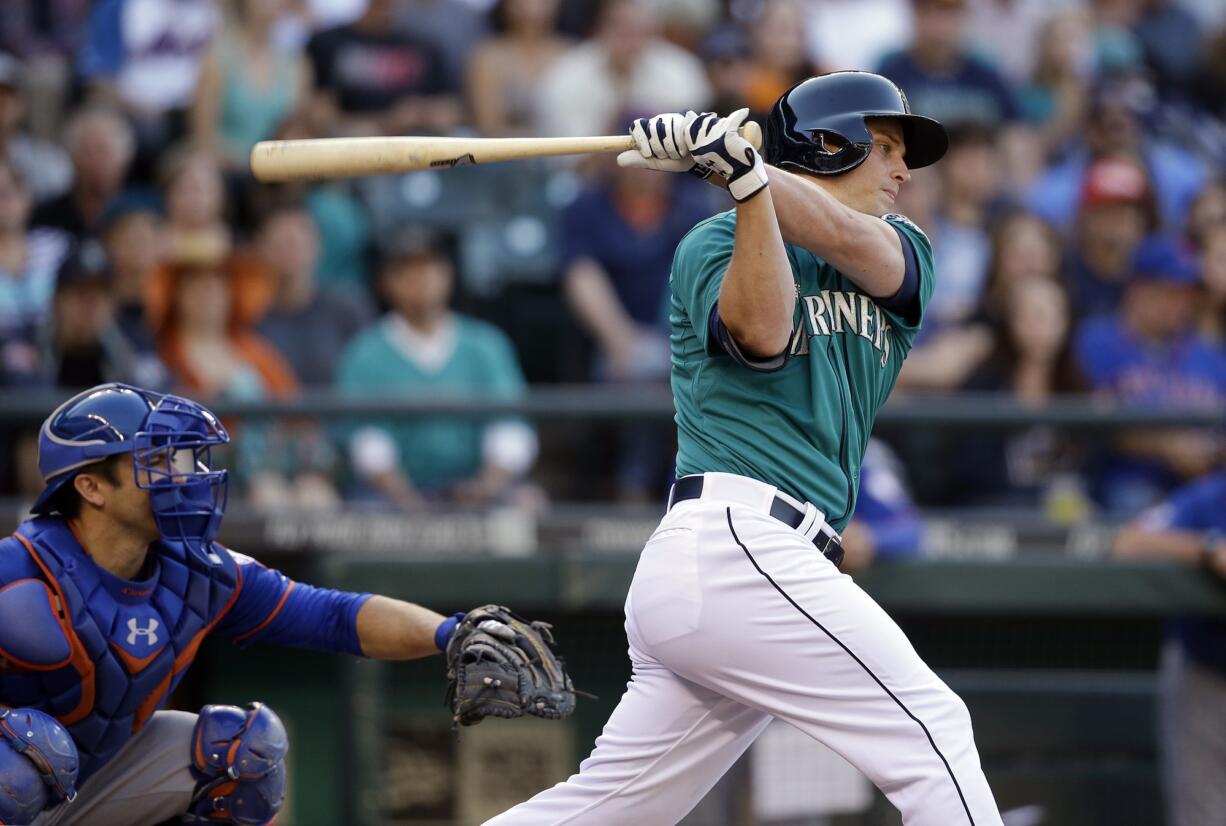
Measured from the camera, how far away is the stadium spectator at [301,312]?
23.1 ft

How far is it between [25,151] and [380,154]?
4.65 meters

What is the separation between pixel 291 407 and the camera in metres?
6.18

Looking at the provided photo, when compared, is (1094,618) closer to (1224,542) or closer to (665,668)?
(1224,542)

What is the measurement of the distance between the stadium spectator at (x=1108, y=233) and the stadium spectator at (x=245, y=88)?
3418 millimetres

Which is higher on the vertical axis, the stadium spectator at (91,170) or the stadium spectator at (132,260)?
the stadium spectator at (91,170)

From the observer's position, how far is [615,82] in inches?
312

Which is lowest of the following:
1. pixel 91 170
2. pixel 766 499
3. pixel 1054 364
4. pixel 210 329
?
pixel 766 499

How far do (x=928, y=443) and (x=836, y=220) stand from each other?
12.3 feet

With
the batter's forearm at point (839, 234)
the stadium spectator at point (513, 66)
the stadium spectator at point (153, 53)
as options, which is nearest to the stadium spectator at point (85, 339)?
the stadium spectator at point (153, 53)

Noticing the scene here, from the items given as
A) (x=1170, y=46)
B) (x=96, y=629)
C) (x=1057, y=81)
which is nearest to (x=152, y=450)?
(x=96, y=629)

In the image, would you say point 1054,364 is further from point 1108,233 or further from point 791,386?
point 791,386

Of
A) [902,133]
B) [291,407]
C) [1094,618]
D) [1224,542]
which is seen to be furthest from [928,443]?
[902,133]

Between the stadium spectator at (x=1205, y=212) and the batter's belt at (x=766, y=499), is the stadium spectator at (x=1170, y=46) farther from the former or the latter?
the batter's belt at (x=766, y=499)

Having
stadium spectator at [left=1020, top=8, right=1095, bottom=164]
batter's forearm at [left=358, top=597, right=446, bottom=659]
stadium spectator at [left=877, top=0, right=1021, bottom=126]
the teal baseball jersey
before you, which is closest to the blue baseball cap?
stadium spectator at [left=877, top=0, right=1021, bottom=126]
